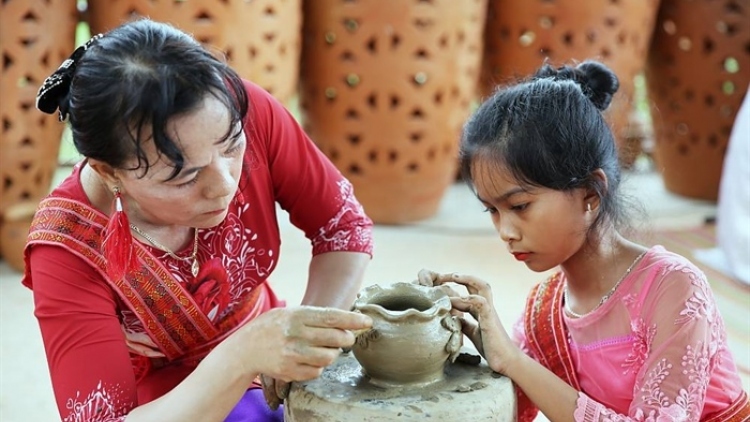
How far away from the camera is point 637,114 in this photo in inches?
212

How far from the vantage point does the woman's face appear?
1678 millimetres

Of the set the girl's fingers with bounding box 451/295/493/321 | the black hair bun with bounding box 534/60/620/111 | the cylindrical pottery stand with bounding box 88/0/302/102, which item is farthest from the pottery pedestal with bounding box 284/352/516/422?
the cylindrical pottery stand with bounding box 88/0/302/102

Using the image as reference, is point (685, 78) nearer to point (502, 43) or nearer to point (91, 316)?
point (502, 43)

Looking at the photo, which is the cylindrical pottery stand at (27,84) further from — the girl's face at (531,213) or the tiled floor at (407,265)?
the girl's face at (531,213)

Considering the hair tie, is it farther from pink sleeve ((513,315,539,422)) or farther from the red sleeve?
pink sleeve ((513,315,539,422))

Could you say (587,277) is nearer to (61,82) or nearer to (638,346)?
(638,346)

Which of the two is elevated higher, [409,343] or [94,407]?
[409,343]

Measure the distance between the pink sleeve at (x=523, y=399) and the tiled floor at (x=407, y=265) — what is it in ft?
1.46

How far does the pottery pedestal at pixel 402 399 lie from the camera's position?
164cm

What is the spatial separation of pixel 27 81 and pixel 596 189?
7.92ft

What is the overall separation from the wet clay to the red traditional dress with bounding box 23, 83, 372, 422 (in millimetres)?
374

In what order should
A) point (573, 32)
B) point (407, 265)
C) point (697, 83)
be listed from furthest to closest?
point (697, 83)
point (573, 32)
point (407, 265)

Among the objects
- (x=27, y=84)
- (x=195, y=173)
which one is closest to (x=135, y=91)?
(x=195, y=173)

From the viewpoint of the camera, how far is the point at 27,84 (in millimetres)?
3576
